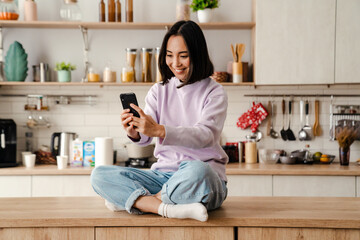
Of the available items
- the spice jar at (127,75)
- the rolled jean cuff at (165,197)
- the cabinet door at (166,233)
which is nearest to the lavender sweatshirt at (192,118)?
the rolled jean cuff at (165,197)

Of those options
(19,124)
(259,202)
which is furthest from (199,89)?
(19,124)

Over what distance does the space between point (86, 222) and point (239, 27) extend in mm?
2488

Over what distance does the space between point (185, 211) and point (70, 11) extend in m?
2.53

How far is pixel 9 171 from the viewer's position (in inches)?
137

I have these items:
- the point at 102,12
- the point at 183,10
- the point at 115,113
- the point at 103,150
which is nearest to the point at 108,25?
the point at 102,12

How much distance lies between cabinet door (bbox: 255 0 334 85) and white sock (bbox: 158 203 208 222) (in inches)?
78.4

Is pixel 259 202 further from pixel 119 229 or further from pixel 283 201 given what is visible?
pixel 119 229

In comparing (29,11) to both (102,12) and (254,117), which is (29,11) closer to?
(102,12)

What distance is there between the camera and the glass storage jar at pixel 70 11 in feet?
12.6

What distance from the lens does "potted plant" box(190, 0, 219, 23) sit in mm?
Answer: 3732

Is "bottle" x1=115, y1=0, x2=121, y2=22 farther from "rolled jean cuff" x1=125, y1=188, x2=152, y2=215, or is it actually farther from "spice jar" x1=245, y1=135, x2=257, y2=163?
"rolled jean cuff" x1=125, y1=188, x2=152, y2=215

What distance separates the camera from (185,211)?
192 cm

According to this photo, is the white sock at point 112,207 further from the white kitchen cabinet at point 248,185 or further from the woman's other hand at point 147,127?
the white kitchen cabinet at point 248,185

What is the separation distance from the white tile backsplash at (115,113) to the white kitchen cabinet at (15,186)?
59cm
